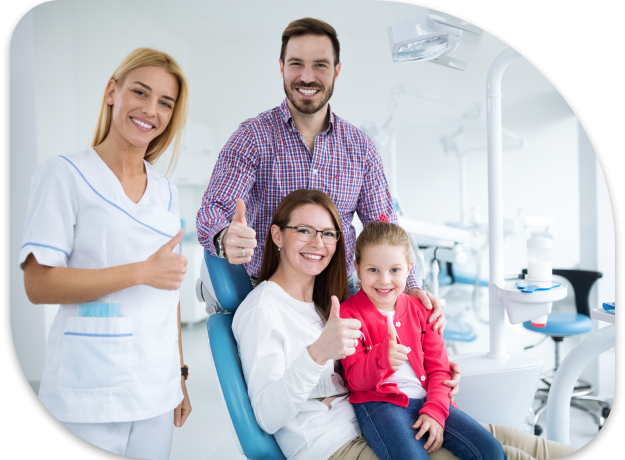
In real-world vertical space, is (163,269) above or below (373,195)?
below

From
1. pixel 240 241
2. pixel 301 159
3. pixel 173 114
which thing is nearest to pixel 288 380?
pixel 240 241

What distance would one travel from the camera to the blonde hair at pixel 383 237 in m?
1.23

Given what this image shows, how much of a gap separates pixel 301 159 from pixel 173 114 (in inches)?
22.6

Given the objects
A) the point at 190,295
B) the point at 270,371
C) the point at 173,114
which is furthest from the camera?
the point at 190,295

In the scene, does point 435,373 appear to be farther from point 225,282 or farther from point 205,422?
point 205,422

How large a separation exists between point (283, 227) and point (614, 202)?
90 centimetres

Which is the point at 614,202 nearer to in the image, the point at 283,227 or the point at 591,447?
the point at 591,447

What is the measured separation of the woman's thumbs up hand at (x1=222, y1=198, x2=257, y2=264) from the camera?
1.04 meters

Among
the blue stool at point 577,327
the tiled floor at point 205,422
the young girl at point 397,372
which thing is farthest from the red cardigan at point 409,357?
the blue stool at point 577,327

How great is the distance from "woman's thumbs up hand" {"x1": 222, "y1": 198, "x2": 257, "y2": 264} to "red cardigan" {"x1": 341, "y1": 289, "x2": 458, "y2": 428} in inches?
14.7

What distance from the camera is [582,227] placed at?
2951mm

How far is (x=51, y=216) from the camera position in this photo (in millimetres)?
863

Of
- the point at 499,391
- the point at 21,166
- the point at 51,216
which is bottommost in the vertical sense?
the point at 499,391

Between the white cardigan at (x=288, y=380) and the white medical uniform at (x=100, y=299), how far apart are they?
234mm
